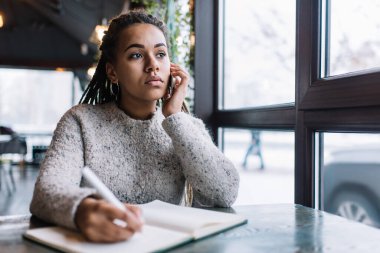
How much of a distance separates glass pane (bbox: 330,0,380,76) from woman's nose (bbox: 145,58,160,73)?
0.59 meters

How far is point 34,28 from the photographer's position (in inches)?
396

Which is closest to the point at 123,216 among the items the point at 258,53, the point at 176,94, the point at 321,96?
the point at 176,94

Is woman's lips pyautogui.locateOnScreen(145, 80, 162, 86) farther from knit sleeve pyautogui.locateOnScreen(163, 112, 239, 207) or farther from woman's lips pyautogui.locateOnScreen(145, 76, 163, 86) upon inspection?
knit sleeve pyautogui.locateOnScreen(163, 112, 239, 207)

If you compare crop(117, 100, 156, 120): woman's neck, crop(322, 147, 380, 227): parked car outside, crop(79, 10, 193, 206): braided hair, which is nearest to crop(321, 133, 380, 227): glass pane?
crop(322, 147, 380, 227): parked car outside

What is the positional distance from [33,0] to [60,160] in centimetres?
820

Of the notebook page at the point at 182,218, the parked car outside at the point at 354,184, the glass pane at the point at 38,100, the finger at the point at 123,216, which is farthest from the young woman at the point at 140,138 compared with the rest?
the glass pane at the point at 38,100

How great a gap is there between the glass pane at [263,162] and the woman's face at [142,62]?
2.19 feet

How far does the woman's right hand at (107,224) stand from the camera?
0.71m

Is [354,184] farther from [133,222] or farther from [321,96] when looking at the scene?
[133,222]

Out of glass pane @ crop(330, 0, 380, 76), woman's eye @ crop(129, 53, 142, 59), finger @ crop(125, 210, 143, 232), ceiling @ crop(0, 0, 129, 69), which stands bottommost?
finger @ crop(125, 210, 143, 232)

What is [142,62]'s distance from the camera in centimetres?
123

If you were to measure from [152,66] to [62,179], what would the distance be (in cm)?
42

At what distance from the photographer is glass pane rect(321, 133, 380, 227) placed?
1.26 meters

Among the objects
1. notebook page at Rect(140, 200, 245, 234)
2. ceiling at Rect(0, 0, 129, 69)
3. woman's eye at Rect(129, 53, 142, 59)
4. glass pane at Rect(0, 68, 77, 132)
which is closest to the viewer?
notebook page at Rect(140, 200, 245, 234)
